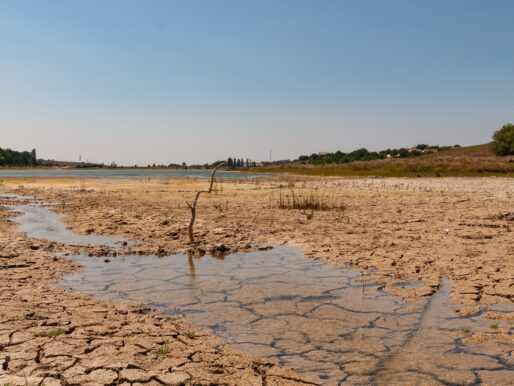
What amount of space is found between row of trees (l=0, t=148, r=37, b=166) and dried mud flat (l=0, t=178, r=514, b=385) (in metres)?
125

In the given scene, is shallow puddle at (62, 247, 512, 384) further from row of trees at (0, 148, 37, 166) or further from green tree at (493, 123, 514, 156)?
row of trees at (0, 148, 37, 166)

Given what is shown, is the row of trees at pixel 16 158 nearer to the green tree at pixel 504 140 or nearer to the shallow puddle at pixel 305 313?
the green tree at pixel 504 140

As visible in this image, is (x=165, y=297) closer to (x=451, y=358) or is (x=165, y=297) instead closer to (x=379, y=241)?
(x=451, y=358)

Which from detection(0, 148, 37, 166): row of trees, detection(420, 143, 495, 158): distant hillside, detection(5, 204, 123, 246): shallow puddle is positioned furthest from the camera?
detection(0, 148, 37, 166): row of trees

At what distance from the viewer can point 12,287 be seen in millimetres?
5930

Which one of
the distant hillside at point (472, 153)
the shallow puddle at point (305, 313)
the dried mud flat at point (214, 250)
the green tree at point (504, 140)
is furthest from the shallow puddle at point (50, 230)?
the green tree at point (504, 140)

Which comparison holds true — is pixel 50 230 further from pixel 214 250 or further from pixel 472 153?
pixel 472 153

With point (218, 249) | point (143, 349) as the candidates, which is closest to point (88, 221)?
point (218, 249)

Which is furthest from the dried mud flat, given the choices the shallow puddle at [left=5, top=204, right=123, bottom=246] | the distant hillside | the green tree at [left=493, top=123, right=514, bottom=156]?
the distant hillside

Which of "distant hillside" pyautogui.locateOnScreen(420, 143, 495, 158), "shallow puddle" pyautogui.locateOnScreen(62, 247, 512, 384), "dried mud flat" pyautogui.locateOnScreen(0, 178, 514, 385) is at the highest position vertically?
"distant hillside" pyautogui.locateOnScreen(420, 143, 495, 158)

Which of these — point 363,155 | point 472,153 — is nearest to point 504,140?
point 472,153

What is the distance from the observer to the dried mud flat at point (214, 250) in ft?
11.8

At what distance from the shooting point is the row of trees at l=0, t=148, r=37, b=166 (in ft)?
405

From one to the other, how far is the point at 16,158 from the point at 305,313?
467 feet
